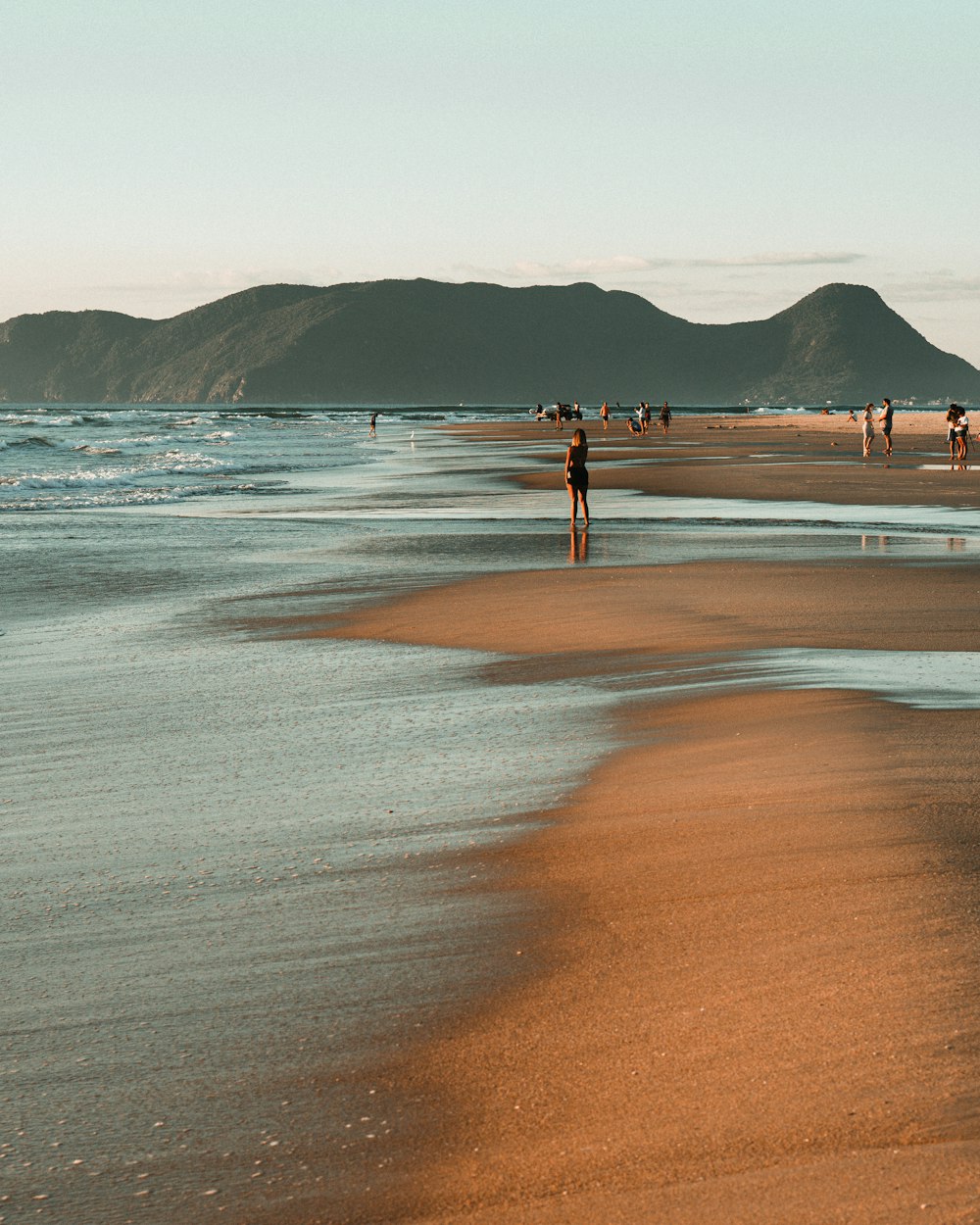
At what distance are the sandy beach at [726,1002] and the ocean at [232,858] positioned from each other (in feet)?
0.81

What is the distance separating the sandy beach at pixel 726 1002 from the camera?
3.44 meters

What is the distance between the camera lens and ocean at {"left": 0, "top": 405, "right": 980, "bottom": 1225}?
3.79 meters

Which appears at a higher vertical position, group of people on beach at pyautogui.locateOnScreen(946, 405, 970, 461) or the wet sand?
group of people on beach at pyautogui.locateOnScreen(946, 405, 970, 461)

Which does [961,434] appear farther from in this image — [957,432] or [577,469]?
[577,469]

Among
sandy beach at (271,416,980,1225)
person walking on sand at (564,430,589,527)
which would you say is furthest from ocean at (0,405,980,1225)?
person walking on sand at (564,430,589,527)

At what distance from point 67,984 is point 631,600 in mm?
10274

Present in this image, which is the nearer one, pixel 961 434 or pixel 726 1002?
pixel 726 1002

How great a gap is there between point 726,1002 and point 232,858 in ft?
8.36

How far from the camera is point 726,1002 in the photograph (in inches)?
176

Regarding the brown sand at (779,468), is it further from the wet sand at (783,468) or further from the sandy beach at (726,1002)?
the sandy beach at (726,1002)

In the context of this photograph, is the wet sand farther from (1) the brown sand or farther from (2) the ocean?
(2) the ocean

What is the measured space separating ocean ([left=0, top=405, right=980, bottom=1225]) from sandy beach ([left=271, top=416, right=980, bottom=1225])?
9.7 inches

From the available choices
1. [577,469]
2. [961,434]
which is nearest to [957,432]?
[961,434]

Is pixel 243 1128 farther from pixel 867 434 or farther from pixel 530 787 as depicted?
pixel 867 434
